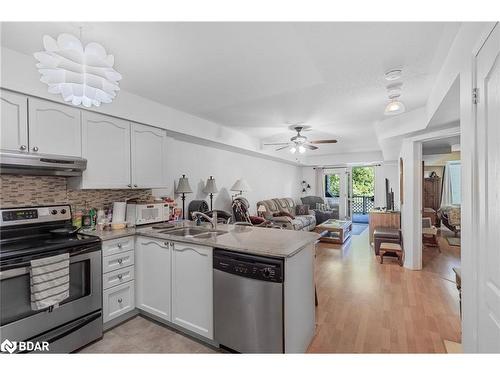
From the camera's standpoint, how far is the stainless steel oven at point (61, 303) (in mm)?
1646

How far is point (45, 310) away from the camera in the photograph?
180 cm

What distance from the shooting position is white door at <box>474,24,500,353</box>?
1060 mm

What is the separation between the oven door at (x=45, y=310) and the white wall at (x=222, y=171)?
1.56m

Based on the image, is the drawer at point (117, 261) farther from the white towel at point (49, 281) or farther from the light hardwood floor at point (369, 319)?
the light hardwood floor at point (369, 319)

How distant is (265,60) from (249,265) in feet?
5.60

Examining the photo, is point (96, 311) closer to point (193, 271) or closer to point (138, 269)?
point (138, 269)

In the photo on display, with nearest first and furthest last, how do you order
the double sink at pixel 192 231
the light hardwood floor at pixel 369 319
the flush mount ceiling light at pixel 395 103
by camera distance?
the light hardwood floor at pixel 369 319
the double sink at pixel 192 231
the flush mount ceiling light at pixel 395 103

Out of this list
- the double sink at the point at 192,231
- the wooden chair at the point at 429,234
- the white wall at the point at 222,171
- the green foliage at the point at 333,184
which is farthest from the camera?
the green foliage at the point at 333,184

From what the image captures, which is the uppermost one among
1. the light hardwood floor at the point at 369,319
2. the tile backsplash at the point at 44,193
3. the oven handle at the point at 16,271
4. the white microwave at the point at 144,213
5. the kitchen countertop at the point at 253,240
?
the tile backsplash at the point at 44,193

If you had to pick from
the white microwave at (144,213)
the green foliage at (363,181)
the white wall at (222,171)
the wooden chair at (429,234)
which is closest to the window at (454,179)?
the wooden chair at (429,234)

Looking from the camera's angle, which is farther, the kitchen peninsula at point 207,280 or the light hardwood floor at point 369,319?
the light hardwood floor at point 369,319

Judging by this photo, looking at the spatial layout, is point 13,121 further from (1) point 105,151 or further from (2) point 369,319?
(2) point 369,319

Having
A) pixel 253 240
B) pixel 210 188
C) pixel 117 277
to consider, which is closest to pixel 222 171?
pixel 210 188
